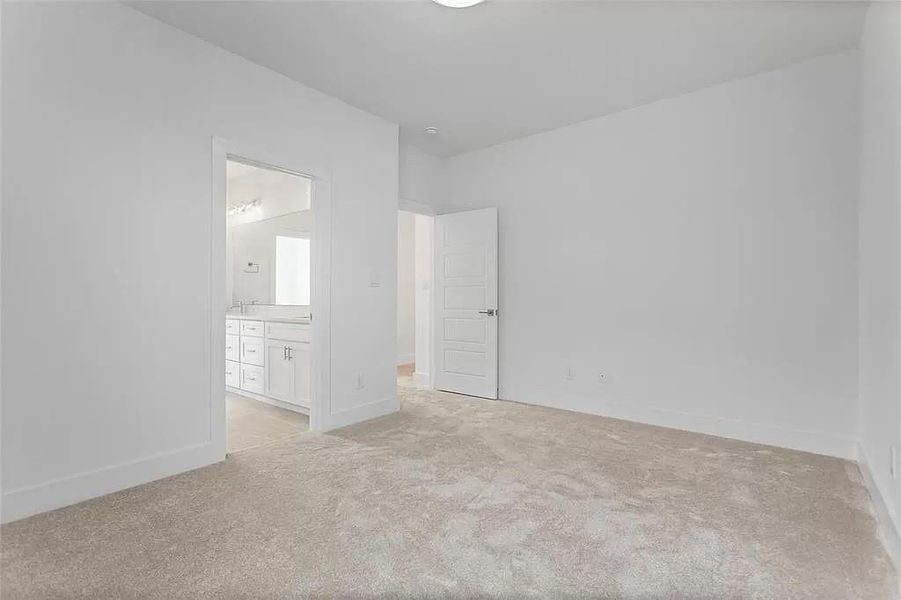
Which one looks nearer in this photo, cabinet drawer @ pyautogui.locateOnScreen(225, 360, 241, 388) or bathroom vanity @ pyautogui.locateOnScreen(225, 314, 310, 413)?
bathroom vanity @ pyautogui.locateOnScreen(225, 314, 310, 413)

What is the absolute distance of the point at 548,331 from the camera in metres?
4.46

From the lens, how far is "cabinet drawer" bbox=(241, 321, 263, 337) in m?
4.50

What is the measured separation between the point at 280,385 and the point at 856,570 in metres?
4.00

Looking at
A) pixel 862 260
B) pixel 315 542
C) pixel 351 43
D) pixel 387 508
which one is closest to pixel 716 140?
pixel 862 260

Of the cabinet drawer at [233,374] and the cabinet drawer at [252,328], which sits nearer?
the cabinet drawer at [252,328]

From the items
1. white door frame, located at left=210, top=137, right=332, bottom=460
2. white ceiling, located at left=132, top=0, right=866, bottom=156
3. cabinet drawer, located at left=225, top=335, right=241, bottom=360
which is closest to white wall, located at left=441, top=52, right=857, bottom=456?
white ceiling, located at left=132, top=0, right=866, bottom=156

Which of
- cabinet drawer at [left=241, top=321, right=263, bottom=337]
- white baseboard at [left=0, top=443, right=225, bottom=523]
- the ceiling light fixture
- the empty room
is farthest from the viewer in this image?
cabinet drawer at [left=241, top=321, right=263, bottom=337]

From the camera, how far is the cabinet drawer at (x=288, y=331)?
400 cm

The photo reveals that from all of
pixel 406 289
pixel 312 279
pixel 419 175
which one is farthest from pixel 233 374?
pixel 406 289

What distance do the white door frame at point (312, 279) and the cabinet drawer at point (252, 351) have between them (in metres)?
1.15

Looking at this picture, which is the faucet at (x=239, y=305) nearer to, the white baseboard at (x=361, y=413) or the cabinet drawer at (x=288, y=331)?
the cabinet drawer at (x=288, y=331)

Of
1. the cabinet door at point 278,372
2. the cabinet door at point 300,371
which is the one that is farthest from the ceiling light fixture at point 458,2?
the cabinet door at point 278,372

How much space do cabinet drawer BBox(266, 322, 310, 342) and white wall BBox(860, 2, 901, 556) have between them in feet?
12.2

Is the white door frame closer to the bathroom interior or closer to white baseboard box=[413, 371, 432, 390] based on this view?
the bathroom interior
